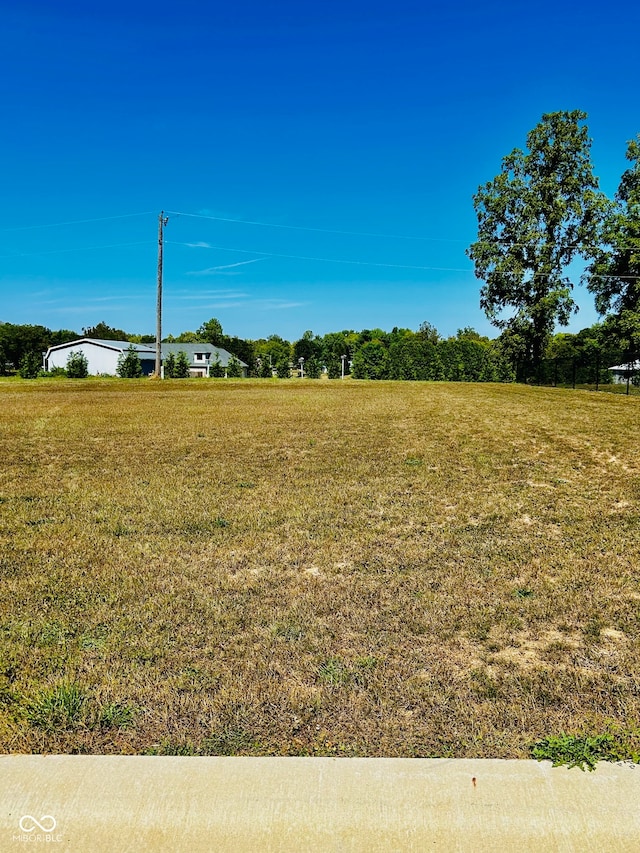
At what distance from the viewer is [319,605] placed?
3482 millimetres

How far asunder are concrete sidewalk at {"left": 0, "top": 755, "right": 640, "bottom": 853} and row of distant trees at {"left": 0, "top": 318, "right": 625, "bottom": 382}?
2901 cm

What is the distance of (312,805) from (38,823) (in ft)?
2.73

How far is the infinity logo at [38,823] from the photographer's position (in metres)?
1.82

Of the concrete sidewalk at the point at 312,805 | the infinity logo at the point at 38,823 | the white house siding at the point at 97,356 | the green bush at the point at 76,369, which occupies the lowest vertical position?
the infinity logo at the point at 38,823

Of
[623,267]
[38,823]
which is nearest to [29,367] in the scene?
[623,267]

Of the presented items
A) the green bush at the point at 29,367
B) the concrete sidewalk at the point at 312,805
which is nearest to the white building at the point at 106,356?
the green bush at the point at 29,367

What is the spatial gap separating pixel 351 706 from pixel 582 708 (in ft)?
3.00

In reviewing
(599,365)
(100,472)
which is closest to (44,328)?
(599,365)

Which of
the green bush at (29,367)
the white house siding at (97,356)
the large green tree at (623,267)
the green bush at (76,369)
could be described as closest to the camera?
the large green tree at (623,267)

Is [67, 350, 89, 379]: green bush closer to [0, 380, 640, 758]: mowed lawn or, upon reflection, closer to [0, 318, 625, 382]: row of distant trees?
[0, 318, 625, 382]: row of distant trees

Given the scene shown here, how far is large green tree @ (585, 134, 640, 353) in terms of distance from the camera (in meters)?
27.6

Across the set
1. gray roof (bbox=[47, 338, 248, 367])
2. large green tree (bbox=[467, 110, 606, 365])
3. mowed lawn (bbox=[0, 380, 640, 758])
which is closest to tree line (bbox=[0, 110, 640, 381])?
large green tree (bbox=[467, 110, 606, 365])

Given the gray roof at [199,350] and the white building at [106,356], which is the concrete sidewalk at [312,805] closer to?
the white building at [106,356]

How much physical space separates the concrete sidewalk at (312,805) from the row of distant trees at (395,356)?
29005 millimetres
